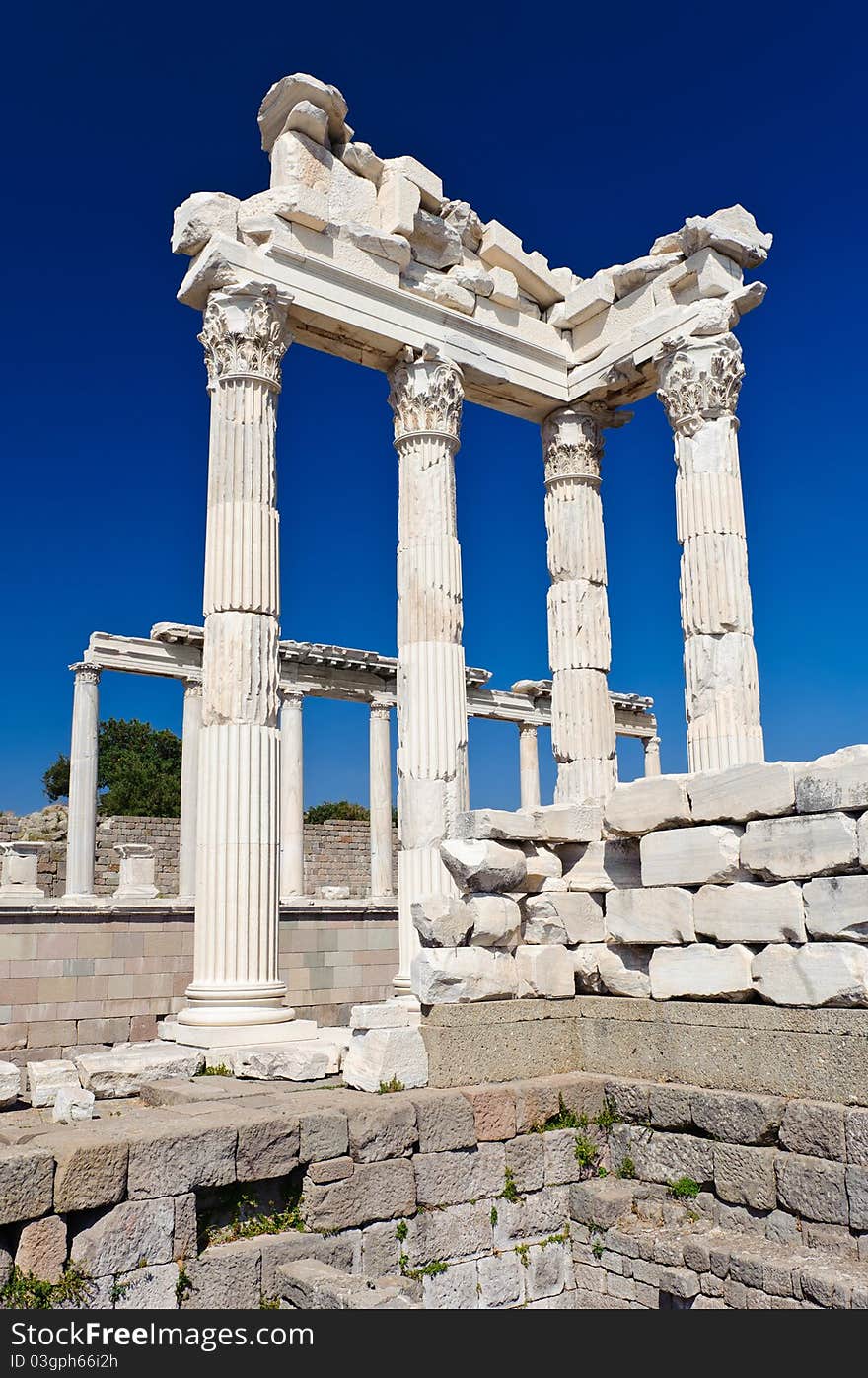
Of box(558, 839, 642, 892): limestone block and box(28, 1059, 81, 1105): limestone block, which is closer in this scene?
box(28, 1059, 81, 1105): limestone block

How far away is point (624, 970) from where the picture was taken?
9.48 meters

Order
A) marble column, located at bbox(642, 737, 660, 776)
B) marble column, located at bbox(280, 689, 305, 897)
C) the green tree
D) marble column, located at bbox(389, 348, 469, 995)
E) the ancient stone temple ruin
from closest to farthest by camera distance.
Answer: the ancient stone temple ruin
marble column, located at bbox(389, 348, 469, 995)
marble column, located at bbox(280, 689, 305, 897)
marble column, located at bbox(642, 737, 660, 776)
the green tree

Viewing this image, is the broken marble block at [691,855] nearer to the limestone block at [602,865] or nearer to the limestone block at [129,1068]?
the limestone block at [602,865]

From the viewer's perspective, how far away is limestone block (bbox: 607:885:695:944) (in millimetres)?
8828

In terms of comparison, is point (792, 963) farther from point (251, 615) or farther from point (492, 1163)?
point (251, 615)

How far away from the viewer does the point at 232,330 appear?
13.9m

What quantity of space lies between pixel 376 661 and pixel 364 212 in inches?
746

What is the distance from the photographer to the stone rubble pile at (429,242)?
1427 centimetres

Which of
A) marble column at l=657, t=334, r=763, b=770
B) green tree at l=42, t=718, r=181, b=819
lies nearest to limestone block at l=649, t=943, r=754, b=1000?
marble column at l=657, t=334, r=763, b=770

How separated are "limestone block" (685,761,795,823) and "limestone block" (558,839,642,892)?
1.07 m

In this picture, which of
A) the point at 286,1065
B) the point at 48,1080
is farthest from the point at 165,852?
the point at 48,1080

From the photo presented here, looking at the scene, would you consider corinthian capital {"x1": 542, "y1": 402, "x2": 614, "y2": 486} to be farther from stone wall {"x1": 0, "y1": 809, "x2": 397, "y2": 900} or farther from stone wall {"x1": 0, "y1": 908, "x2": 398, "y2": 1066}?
stone wall {"x1": 0, "y1": 809, "x2": 397, "y2": 900}

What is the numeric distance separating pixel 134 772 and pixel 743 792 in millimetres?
55431
